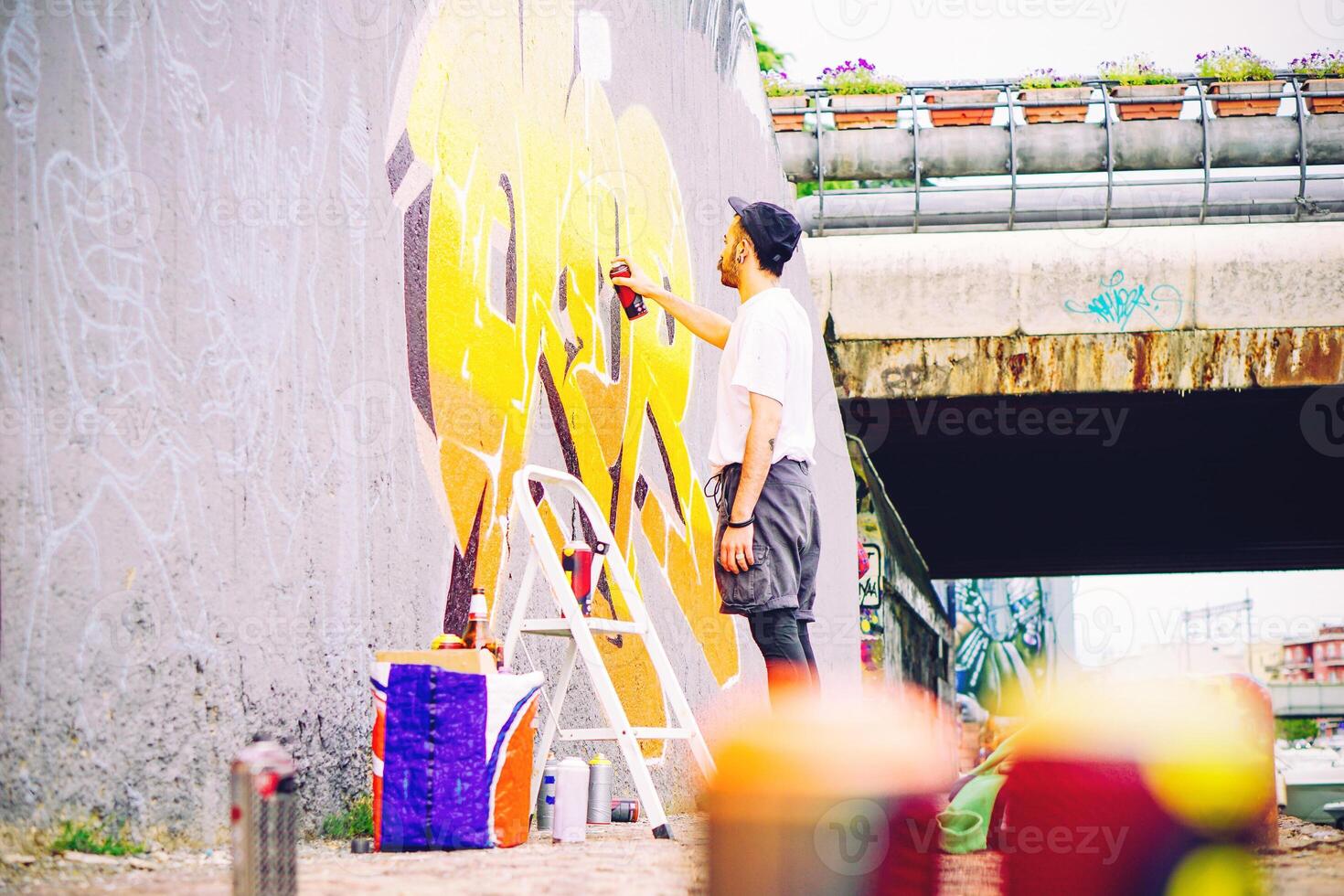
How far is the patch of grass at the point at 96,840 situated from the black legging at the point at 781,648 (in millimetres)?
1802

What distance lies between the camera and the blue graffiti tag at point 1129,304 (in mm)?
10789

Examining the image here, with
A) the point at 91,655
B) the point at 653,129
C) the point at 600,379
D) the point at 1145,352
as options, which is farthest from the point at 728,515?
the point at 1145,352

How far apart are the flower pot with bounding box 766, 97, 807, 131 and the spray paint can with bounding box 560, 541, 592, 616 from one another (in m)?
9.28

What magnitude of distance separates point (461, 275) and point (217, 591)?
1521 millimetres

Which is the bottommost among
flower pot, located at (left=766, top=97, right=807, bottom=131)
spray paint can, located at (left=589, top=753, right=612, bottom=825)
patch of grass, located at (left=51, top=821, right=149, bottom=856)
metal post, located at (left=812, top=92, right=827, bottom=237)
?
spray paint can, located at (left=589, top=753, right=612, bottom=825)

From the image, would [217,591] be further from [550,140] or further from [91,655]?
[550,140]

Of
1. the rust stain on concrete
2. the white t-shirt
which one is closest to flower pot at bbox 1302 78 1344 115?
the rust stain on concrete

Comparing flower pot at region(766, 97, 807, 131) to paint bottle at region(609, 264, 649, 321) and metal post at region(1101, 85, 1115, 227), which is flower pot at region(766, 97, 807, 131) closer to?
metal post at region(1101, 85, 1115, 227)

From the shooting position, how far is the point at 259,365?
11.0 ft

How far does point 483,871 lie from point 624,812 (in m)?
1.80

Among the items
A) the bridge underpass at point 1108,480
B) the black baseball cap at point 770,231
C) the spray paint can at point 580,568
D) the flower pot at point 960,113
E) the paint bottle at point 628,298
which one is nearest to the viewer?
the spray paint can at point 580,568

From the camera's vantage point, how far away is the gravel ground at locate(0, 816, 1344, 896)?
8.54ft

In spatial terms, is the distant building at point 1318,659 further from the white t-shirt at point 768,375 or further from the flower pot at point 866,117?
the white t-shirt at point 768,375

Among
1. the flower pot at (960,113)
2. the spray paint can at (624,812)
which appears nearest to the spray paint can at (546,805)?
the spray paint can at (624,812)
